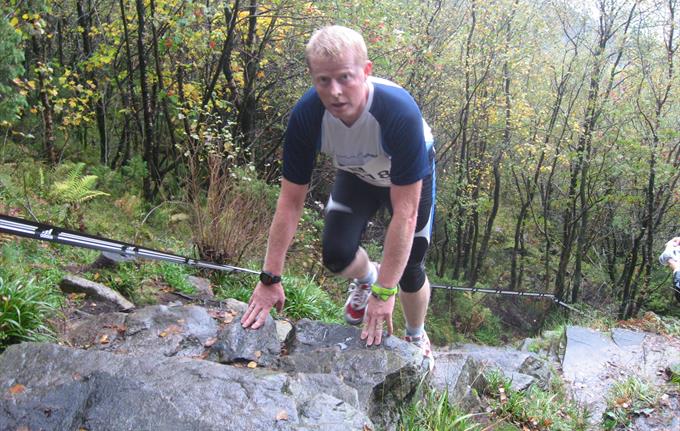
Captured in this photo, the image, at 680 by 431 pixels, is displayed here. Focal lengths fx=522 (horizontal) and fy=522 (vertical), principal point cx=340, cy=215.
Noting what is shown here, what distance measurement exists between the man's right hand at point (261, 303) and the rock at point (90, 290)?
1.22 meters

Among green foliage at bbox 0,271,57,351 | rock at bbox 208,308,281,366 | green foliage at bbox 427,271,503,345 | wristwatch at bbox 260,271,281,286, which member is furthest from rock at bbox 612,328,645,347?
green foliage at bbox 0,271,57,351

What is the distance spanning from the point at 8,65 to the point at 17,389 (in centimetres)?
540

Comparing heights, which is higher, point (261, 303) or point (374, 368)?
point (261, 303)

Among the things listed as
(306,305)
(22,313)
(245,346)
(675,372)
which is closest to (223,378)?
(245,346)

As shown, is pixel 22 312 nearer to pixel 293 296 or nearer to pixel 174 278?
pixel 174 278

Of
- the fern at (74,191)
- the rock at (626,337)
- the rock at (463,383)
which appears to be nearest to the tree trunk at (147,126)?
the fern at (74,191)

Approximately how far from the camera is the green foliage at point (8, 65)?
5707 mm

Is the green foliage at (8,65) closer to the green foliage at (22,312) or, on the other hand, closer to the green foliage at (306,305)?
the green foliage at (22,312)

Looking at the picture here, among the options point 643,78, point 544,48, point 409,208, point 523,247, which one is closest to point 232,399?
point 409,208

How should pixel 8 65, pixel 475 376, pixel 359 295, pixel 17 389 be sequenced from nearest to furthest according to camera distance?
pixel 17 389 → pixel 475 376 → pixel 359 295 → pixel 8 65

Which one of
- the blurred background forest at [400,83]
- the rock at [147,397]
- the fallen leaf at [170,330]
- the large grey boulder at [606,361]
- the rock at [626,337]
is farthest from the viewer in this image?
the rock at [626,337]

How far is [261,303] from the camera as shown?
313 cm

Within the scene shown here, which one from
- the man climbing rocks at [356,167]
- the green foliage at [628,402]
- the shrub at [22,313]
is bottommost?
the green foliage at [628,402]

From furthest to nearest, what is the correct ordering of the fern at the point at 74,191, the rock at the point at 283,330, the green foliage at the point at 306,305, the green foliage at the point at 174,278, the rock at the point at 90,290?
1. the fern at the point at 74,191
2. the green foliage at the point at 306,305
3. the green foliage at the point at 174,278
4. the rock at the point at 90,290
5. the rock at the point at 283,330
